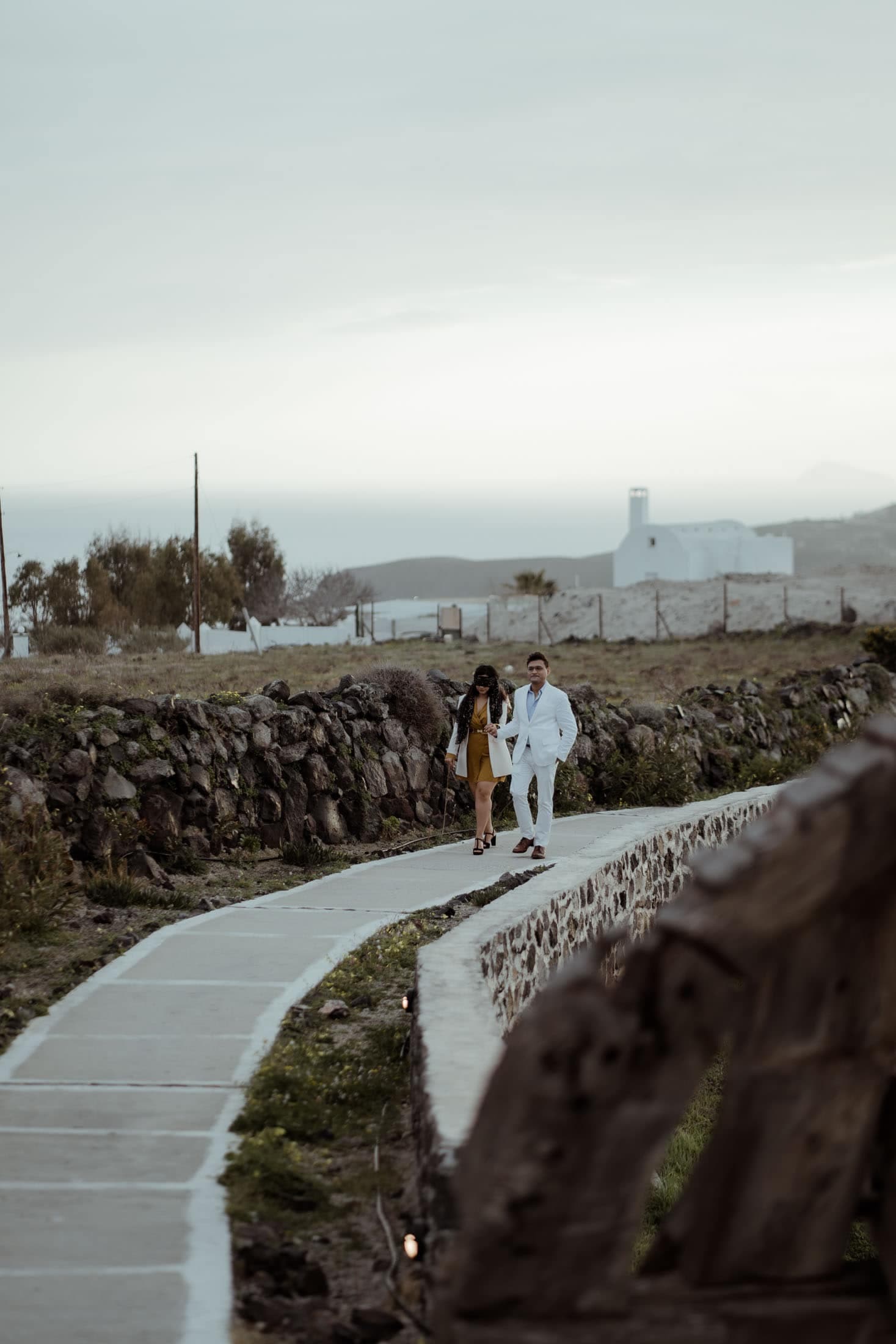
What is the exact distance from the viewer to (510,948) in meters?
7.54

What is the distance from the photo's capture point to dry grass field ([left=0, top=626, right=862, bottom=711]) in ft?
60.1

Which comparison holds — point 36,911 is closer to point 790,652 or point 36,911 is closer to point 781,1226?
point 781,1226

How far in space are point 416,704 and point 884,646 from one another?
16694 millimetres

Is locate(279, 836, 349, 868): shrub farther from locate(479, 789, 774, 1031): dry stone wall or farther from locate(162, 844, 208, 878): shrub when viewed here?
locate(479, 789, 774, 1031): dry stone wall

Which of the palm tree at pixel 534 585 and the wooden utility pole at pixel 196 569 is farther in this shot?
the palm tree at pixel 534 585

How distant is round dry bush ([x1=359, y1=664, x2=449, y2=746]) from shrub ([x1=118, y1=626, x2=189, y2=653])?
25273 mm

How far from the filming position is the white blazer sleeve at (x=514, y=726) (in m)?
11.9

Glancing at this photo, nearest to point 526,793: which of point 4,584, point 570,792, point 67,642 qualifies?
point 570,792

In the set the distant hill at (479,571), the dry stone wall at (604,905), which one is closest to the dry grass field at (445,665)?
the dry stone wall at (604,905)

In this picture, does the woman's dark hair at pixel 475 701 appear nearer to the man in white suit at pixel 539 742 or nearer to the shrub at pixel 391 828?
the man in white suit at pixel 539 742

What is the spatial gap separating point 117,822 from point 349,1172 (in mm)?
5960

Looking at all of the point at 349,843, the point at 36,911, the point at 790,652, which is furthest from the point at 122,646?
the point at 36,911

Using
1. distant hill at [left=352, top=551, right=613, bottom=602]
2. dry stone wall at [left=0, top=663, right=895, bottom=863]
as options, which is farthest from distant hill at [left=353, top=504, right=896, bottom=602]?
dry stone wall at [left=0, top=663, right=895, bottom=863]

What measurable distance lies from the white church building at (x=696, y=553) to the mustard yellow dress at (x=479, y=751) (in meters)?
75.7
